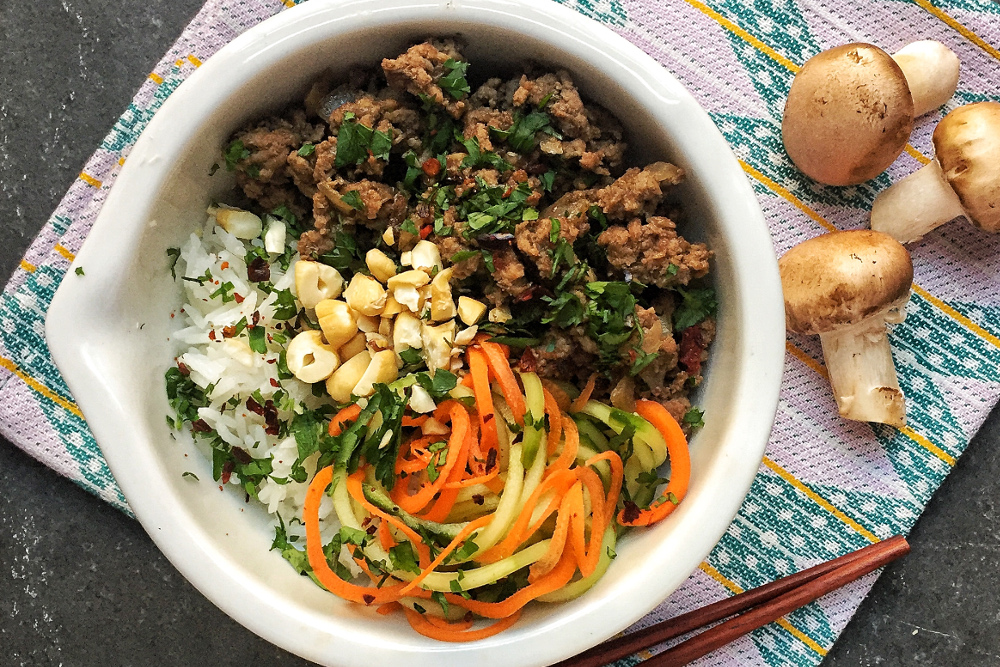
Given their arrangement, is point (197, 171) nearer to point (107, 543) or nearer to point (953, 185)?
point (107, 543)

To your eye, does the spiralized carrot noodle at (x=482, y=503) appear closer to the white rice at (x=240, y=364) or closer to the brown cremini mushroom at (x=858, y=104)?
the white rice at (x=240, y=364)

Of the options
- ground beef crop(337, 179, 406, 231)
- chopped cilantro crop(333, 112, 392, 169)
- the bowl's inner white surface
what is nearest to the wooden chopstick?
the bowl's inner white surface

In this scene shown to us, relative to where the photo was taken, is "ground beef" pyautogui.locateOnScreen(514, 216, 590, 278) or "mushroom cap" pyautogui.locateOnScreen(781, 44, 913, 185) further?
"mushroom cap" pyautogui.locateOnScreen(781, 44, 913, 185)

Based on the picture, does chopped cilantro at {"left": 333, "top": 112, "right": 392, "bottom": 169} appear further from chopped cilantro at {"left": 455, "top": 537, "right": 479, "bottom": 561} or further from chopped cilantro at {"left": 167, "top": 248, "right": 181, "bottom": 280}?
chopped cilantro at {"left": 455, "top": 537, "right": 479, "bottom": 561}

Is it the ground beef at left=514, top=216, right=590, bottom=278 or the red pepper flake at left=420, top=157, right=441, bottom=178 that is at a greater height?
the red pepper flake at left=420, top=157, right=441, bottom=178

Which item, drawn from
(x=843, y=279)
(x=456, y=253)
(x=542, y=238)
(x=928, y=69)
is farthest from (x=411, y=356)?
(x=928, y=69)

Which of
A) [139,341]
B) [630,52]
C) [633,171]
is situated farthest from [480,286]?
[139,341]
